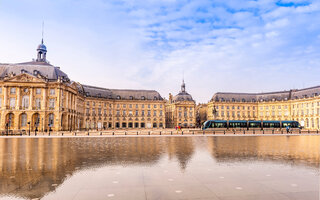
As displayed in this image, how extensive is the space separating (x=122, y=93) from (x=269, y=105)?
78924 mm

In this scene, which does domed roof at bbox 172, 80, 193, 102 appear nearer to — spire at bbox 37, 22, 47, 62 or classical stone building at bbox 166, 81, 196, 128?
classical stone building at bbox 166, 81, 196, 128

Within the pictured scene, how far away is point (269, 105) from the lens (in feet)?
399

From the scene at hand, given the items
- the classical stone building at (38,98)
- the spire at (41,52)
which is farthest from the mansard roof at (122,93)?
the spire at (41,52)

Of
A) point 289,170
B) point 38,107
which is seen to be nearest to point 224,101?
point 38,107

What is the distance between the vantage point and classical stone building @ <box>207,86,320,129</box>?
4109 inches

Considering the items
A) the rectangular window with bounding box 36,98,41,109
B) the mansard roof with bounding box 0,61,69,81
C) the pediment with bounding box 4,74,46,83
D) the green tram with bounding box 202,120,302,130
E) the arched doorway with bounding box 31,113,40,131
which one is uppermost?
the mansard roof with bounding box 0,61,69,81

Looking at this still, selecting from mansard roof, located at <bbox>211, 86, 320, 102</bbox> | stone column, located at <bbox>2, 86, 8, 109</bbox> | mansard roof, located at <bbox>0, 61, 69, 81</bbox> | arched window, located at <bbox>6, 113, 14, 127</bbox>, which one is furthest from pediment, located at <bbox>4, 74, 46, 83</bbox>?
mansard roof, located at <bbox>211, 86, 320, 102</bbox>

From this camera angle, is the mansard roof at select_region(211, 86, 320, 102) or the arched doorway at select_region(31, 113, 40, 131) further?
the mansard roof at select_region(211, 86, 320, 102)

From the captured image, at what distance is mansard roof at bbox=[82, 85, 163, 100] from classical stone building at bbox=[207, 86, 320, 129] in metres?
33.2

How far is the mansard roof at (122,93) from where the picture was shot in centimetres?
10599

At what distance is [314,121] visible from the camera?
98.9 metres

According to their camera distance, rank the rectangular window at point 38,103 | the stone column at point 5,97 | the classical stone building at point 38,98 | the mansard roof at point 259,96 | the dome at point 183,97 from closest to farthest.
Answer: the stone column at point 5,97 → the classical stone building at point 38,98 → the rectangular window at point 38,103 → the mansard roof at point 259,96 → the dome at point 183,97

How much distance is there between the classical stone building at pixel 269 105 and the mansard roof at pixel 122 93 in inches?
1307

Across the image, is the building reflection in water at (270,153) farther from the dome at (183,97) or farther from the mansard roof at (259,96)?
the mansard roof at (259,96)
